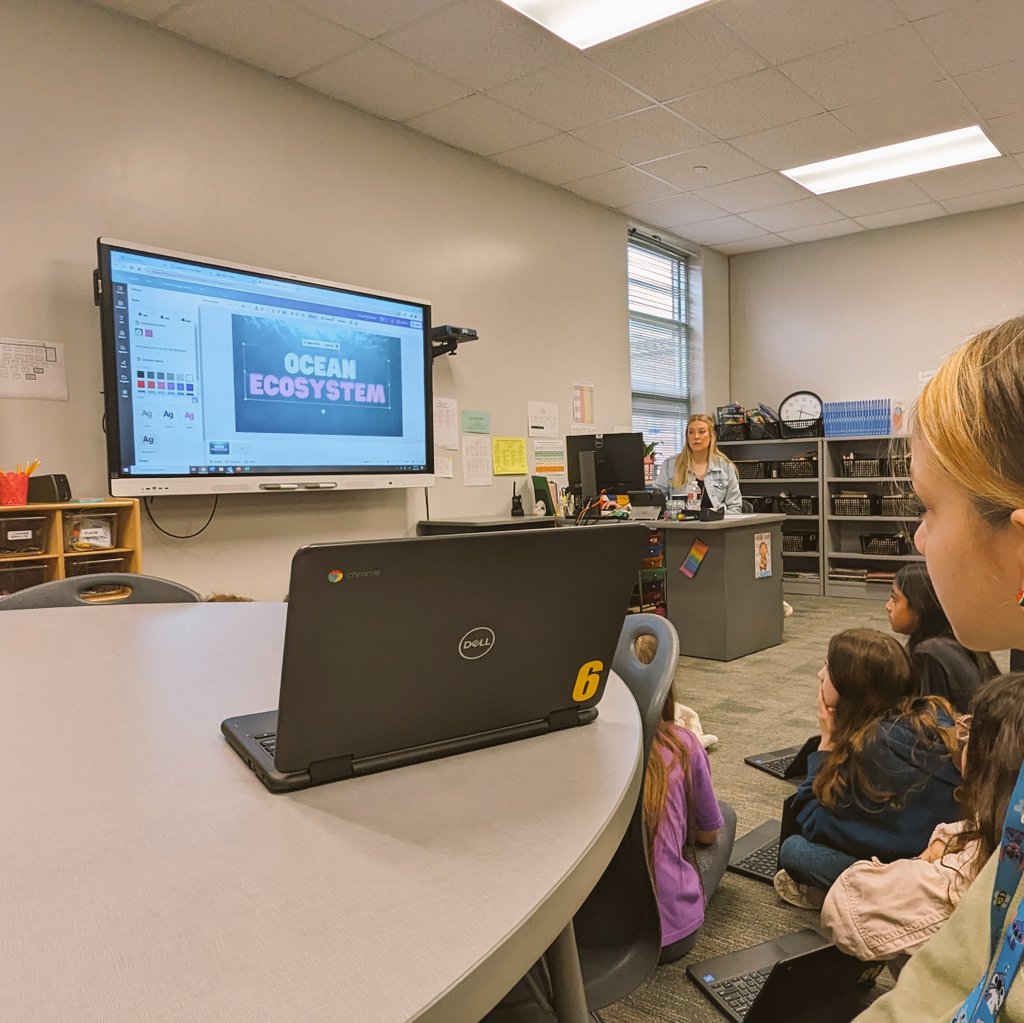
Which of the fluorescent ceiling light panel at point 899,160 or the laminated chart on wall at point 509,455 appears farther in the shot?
the laminated chart on wall at point 509,455

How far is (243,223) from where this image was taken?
139 inches

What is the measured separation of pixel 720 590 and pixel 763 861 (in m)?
2.25

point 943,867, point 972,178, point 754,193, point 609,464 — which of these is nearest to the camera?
point 943,867

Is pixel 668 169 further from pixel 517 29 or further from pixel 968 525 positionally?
pixel 968 525

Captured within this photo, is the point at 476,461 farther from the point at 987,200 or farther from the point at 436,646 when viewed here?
the point at 987,200

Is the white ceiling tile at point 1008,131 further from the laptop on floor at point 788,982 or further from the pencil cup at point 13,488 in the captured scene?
the pencil cup at point 13,488

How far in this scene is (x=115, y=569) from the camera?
2.92m

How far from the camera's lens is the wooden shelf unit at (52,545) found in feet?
8.61

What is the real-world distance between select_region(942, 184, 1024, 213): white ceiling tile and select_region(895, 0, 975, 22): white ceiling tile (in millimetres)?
2698

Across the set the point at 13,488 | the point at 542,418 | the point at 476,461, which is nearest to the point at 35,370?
the point at 13,488

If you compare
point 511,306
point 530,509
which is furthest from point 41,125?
point 530,509

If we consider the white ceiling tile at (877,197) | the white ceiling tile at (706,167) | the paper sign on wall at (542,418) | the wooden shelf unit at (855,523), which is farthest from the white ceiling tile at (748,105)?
the wooden shelf unit at (855,523)

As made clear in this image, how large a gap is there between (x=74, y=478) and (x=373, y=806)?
9.18ft

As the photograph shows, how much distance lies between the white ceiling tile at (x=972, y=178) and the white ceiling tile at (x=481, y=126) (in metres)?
2.63
